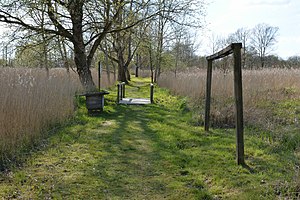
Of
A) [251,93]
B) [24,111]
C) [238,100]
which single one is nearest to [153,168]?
[238,100]

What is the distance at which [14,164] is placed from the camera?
378 cm

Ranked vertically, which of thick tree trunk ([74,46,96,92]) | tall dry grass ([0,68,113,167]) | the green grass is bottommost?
the green grass

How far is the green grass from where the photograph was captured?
10.0ft

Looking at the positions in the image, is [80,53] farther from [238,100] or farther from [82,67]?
[238,100]

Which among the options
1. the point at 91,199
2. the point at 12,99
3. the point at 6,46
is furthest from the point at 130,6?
the point at 91,199

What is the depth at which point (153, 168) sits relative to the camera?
154 inches

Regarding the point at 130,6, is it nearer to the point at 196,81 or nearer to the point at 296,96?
the point at 196,81

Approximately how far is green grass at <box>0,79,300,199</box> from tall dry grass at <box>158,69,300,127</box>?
720 millimetres

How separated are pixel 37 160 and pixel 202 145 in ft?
8.86

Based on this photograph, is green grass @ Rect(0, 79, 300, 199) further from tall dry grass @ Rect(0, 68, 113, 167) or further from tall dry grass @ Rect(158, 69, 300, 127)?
tall dry grass @ Rect(158, 69, 300, 127)

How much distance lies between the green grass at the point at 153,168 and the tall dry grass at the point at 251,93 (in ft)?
2.36

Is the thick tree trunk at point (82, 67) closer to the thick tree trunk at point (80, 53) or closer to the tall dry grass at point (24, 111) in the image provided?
the thick tree trunk at point (80, 53)

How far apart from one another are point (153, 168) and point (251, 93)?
5150mm

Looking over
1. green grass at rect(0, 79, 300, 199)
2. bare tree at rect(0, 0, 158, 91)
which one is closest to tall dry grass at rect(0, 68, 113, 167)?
green grass at rect(0, 79, 300, 199)
